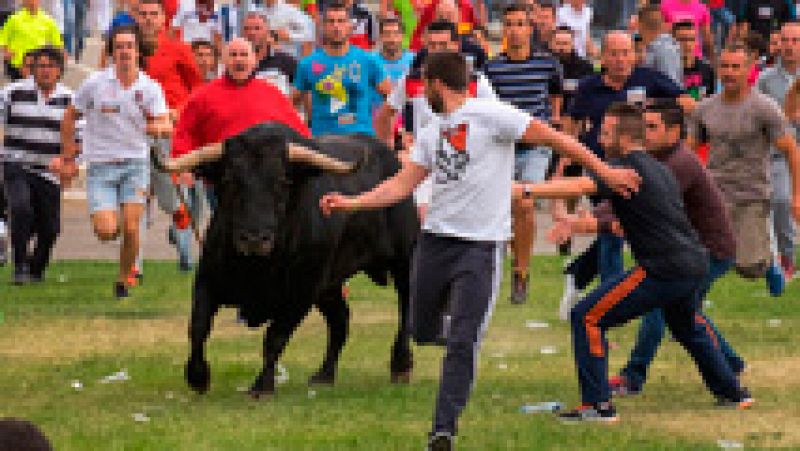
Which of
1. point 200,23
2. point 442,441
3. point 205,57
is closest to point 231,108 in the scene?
point 442,441

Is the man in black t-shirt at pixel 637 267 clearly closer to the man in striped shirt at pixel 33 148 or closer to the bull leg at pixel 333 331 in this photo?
the bull leg at pixel 333 331

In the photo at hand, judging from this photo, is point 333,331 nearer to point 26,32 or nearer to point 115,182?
point 115,182

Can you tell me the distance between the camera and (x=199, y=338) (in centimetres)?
1197

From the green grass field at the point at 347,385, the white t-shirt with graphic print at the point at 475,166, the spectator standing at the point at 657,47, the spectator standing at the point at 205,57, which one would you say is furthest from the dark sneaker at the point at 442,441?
the spectator standing at the point at 205,57

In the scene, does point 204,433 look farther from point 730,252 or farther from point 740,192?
point 740,192

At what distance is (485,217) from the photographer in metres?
10.1

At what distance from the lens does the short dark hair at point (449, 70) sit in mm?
10117

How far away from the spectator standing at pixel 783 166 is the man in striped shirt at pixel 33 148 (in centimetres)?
620

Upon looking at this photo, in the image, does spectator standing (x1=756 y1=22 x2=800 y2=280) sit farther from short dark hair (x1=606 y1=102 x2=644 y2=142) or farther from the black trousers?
the black trousers

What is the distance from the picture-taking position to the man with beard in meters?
16.6

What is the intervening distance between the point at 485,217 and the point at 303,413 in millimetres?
1856

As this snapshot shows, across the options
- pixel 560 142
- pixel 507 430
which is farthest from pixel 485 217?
pixel 507 430

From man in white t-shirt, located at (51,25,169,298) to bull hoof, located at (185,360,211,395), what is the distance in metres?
4.69

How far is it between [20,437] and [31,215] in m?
10.7
